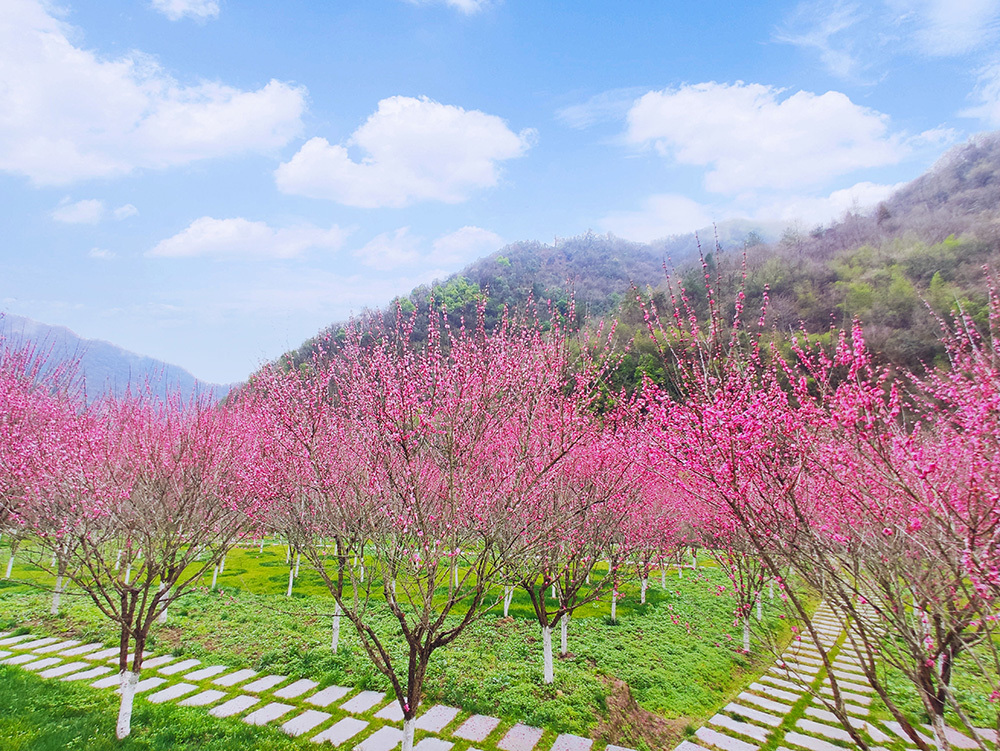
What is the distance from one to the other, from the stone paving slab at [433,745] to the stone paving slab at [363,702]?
126 centimetres

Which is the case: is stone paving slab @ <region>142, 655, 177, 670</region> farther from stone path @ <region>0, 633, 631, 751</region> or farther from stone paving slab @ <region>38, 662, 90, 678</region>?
stone paving slab @ <region>38, 662, 90, 678</region>

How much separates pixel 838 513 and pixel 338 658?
8.27 meters

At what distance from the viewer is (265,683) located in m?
7.75

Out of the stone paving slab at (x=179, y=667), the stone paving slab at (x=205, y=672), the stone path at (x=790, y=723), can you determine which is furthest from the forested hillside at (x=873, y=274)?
the stone path at (x=790, y=723)

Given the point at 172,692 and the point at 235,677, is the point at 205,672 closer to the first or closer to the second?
the point at 235,677

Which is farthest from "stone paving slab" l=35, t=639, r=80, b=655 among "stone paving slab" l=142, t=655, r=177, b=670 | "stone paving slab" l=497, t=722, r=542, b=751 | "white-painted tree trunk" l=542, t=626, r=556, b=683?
"white-painted tree trunk" l=542, t=626, r=556, b=683

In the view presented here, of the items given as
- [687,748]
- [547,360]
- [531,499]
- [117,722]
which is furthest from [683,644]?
[117,722]

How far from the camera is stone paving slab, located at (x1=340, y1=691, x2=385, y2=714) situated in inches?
273

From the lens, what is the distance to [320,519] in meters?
7.06

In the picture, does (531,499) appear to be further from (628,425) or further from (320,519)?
(628,425)

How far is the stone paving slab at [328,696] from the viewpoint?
7.12m

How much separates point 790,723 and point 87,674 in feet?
36.8

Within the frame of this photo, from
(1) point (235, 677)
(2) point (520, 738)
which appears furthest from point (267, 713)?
(2) point (520, 738)

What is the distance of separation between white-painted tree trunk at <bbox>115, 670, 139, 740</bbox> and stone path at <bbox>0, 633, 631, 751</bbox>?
99 cm
